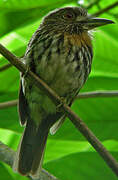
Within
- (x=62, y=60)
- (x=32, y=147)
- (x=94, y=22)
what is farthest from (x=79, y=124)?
(x=32, y=147)

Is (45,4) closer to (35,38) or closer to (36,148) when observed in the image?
(35,38)

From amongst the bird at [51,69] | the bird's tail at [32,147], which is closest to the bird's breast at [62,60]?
the bird at [51,69]

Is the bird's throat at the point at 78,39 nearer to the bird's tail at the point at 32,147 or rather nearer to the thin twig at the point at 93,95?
the thin twig at the point at 93,95

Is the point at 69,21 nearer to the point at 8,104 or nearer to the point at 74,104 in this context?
the point at 74,104

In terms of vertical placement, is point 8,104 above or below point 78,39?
below

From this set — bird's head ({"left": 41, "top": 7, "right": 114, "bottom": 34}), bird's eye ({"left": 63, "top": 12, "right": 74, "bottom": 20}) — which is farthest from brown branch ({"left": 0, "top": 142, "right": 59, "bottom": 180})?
bird's eye ({"left": 63, "top": 12, "right": 74, "bottom": 20})

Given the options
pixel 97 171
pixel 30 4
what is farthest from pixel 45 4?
pixel 97 171
